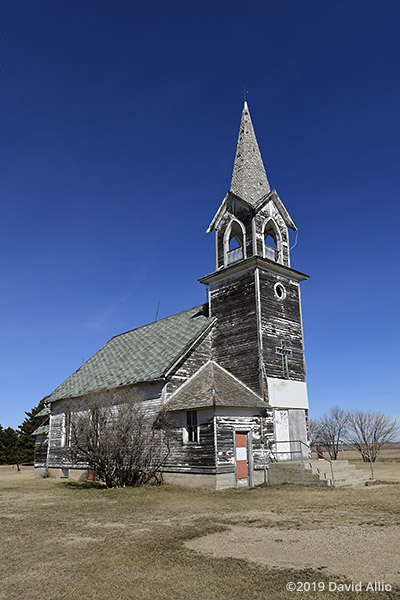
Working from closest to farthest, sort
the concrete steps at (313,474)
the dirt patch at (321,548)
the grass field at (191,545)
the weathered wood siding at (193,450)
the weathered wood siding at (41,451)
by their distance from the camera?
the grass field at (191,545), the dirt patch at (321,548), the concrete steps at (313,474), the weathered wood siding at (193,450), the weathered wood siding at (41,451)

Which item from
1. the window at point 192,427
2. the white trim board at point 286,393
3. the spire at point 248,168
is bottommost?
the window at point 192,427

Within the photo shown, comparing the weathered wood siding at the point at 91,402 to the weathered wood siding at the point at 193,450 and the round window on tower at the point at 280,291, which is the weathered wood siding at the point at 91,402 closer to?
the weathered wood siding at the point at 193,450

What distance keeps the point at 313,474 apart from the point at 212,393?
527 centimetres

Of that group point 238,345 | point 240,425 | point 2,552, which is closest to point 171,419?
point 240,425

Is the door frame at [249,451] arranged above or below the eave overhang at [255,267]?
below

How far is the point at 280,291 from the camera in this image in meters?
23.8

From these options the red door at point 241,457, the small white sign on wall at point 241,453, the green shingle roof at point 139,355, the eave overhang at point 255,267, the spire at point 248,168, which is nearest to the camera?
the red door at point 241,457

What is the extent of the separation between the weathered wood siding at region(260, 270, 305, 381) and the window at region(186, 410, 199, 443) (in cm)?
426

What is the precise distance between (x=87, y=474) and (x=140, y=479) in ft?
20.2

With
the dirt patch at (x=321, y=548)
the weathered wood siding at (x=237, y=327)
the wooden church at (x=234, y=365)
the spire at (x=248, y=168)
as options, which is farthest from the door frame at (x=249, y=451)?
the spire at (x=248, y=168)

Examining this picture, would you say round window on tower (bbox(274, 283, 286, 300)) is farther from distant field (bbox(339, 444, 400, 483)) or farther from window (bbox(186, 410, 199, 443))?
distant field (bbox(339, 444, 400, 483))

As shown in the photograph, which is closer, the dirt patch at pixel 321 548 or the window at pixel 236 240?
the dirt patch at pixel 321 548

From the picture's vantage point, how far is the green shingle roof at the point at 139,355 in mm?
23062

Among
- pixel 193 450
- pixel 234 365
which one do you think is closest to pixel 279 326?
pixel 234 365
